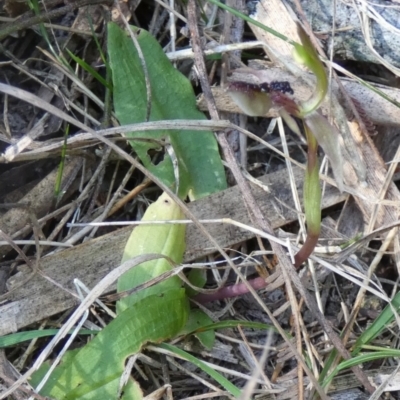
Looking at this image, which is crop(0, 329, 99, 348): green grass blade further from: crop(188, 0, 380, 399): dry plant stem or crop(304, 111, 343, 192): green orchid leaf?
crop(304, 111, 343, 192): green orchid leaf

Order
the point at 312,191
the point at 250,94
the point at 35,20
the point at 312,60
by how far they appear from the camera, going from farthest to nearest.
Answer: the point at 35,20 → the point at 312,191 → the point at 250,94 → the point at 312,60

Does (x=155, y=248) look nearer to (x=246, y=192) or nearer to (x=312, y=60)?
(x=246, y=192)

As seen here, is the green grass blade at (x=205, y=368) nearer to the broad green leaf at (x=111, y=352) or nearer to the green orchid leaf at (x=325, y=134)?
the broad green leaf at (x=111, y=352)

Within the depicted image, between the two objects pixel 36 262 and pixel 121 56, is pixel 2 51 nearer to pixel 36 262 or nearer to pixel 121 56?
pixel 121 56

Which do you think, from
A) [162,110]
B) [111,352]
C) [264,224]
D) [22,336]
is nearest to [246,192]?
[264,224]

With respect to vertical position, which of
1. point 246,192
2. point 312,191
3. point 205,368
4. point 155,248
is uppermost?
point 312,191

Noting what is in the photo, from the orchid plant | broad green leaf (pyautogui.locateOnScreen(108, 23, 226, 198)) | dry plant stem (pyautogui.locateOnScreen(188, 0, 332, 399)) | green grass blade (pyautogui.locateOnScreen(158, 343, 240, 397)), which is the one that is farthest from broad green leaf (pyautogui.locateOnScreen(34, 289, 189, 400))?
the orchid plant

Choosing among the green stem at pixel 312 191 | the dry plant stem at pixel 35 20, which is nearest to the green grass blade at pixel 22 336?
the green stem at pixel 312 191
